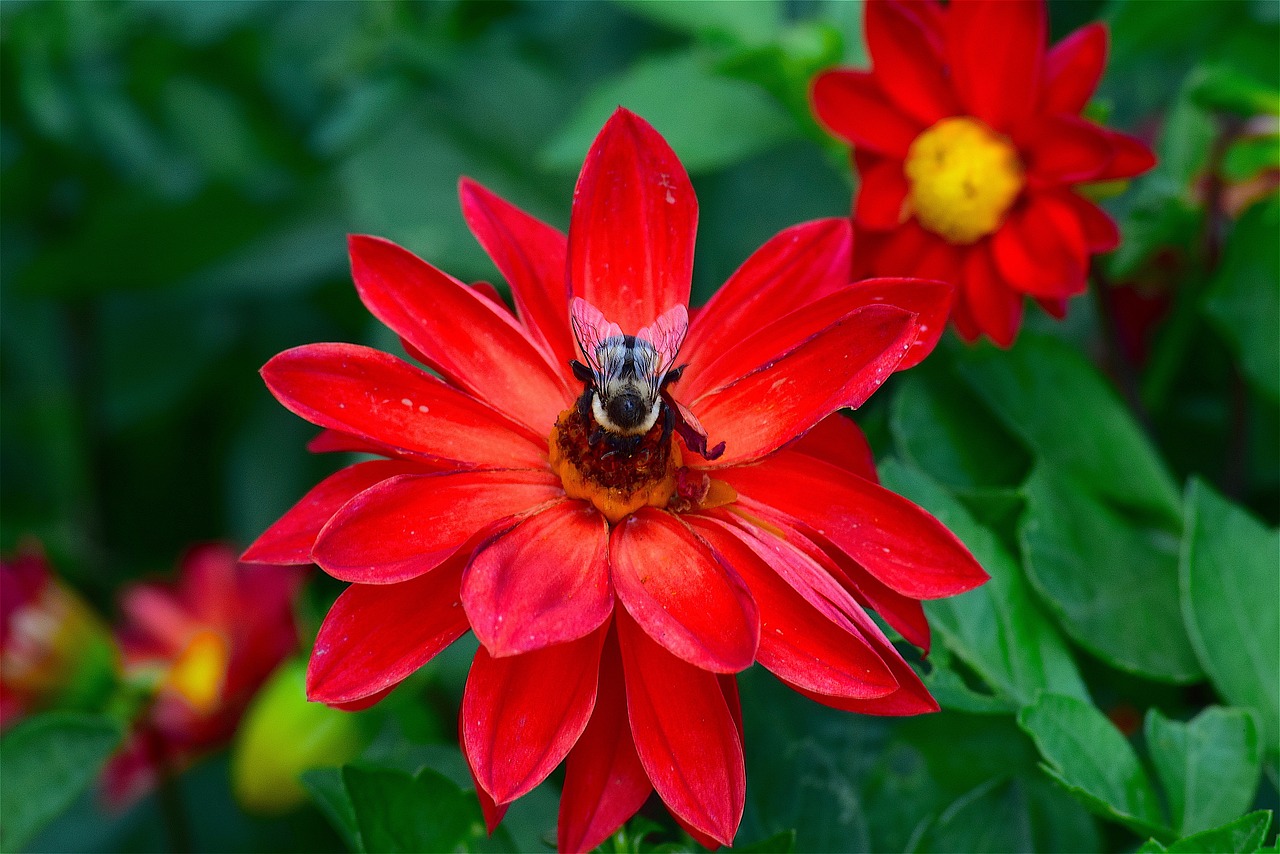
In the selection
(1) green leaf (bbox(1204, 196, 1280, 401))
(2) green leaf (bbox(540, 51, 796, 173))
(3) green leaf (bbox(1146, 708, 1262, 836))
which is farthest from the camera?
(2) green leaf (bbox(540, 51, 796, 173))

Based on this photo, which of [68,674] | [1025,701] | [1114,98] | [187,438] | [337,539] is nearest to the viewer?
[337,539]

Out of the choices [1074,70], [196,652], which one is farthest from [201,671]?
[1074,70]

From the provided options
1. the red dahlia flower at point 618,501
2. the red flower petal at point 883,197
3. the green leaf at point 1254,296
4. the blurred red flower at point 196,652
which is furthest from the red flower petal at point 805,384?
the blurred red flower at point 196,652

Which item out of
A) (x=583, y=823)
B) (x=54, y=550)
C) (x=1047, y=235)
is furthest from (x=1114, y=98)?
(x=54, y=550)

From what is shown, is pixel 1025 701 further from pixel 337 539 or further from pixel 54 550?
pixel 54 550

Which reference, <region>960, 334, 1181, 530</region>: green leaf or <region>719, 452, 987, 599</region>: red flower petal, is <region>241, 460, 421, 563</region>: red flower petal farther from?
<region>960, 334, 1181, 530</region>: green leaf

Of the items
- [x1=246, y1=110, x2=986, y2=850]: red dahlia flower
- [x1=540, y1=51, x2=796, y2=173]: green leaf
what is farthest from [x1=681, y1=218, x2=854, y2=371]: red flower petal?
[x1=540, y1=51, x2=796, y2=173]: green leaf
